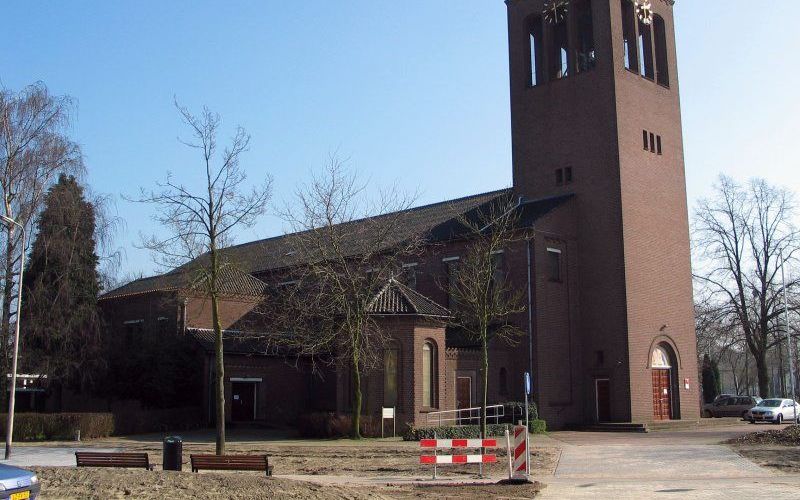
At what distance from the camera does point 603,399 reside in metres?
39.7

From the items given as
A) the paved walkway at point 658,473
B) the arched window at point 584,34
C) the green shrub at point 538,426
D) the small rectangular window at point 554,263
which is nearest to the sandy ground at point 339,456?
the paved walkway at point 658,473

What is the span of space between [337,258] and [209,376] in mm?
11699

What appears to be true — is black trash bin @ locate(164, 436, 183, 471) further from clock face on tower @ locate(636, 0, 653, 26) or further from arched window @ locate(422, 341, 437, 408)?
clock face on tower @ locate(636, 0, 653, 26)

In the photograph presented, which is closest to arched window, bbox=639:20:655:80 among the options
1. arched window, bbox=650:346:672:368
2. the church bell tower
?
the church bell tower

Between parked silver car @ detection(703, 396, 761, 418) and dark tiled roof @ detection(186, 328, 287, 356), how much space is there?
2781 centimetres

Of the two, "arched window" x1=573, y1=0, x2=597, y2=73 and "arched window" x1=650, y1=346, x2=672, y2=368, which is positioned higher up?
"arched window" x1=573, y1=0, x2=597, y2=73

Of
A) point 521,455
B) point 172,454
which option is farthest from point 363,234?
point 521,455

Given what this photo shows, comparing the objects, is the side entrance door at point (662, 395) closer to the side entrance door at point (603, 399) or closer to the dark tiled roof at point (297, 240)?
the side entrance door at point (603, 399)

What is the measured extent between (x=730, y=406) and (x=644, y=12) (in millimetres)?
25008

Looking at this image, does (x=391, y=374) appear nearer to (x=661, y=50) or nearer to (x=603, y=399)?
(x=603, y=399)

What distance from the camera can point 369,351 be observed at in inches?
1345

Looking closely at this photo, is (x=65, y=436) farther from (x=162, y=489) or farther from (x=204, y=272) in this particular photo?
(x=162, y=489)

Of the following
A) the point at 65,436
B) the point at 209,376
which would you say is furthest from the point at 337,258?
the point at 65,436

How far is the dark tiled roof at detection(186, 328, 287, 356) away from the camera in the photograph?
42.0 meters
